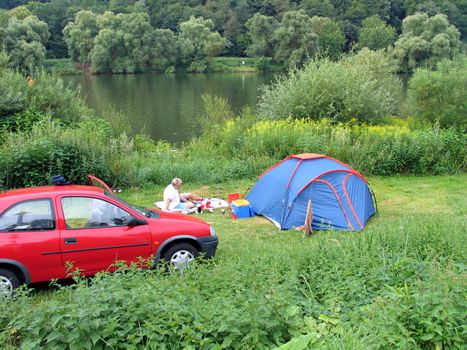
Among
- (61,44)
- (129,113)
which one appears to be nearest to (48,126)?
(129,113)

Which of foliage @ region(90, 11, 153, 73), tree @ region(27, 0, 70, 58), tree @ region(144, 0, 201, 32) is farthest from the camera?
tree @ region(144, 0, 201, 32)

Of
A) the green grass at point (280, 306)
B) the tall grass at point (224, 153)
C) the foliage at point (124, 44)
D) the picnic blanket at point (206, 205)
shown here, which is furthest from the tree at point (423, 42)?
the green grass at point (280, 306)

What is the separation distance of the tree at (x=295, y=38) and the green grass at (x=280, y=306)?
60.4m

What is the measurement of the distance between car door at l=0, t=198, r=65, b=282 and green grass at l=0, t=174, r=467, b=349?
1.70 metres

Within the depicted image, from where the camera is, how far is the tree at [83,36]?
228 ft

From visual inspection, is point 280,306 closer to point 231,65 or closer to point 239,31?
point 231,65

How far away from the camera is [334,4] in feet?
345

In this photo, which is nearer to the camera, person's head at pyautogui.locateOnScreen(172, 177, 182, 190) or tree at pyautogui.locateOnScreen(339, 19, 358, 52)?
person's head at pyautogui.locateOnScreen(172, 177, 182, 190)

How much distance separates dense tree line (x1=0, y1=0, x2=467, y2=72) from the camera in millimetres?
53562

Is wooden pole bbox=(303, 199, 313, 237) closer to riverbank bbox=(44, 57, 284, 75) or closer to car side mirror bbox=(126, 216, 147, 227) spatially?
car side mirror bbox=(126, 216, 147, 227)

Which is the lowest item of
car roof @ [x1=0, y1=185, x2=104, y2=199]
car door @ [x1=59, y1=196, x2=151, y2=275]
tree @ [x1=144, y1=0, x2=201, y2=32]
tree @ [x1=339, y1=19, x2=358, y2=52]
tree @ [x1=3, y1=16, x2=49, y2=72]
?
car door @ [x1=59, y1=196, x2=151, y2=275]

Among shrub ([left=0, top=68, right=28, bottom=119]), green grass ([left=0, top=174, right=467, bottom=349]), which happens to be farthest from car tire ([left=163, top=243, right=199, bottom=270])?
shrub ([left=0, top=68, right=28, bottom=119])

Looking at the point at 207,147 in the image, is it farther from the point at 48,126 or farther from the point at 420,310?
the point at 420,310

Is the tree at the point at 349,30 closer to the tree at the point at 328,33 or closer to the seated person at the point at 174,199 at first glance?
the tree at the point at 328,33
